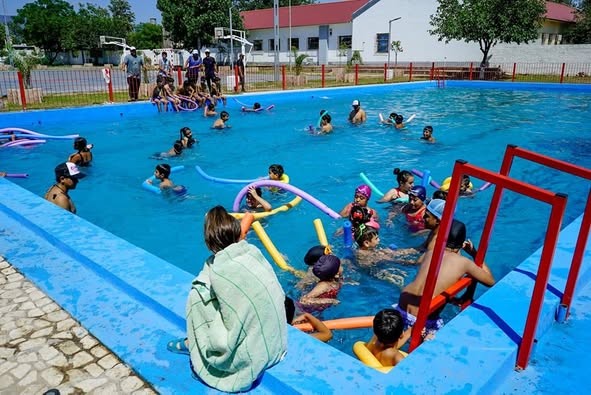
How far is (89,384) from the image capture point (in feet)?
10.8

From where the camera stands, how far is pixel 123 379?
333 centimetres

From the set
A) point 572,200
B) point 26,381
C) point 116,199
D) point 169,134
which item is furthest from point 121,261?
point 169,134

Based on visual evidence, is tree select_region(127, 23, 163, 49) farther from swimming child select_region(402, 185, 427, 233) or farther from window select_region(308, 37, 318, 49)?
swimming child select_region(402, 185, 427, 233)

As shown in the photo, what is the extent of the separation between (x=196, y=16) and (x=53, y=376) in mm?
47639

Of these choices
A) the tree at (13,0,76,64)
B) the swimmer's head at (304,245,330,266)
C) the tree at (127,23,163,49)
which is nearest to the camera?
the swimmer's head at (304,245,330,266)

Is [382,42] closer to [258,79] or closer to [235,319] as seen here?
[258,79]

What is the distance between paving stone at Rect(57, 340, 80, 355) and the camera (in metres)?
3.66

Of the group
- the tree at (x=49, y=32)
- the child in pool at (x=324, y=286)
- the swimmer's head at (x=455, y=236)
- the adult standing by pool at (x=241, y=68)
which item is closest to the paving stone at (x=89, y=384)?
the child in pool at (x=324, y=286)

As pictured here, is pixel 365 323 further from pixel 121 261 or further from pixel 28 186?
pixel 28 186

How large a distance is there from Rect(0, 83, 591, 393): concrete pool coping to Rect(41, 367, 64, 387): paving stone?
40cm

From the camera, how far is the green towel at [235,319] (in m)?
2.82

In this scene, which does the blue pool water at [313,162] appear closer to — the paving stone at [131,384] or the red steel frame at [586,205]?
the red steel frame at [586,205]

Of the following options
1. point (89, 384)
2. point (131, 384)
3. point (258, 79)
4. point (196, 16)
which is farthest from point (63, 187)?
point (196, 16)

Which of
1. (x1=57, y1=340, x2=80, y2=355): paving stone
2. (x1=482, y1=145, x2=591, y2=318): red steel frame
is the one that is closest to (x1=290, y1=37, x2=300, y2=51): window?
(x1=482, y1=145, x2=591, y2=318): red steel frame
